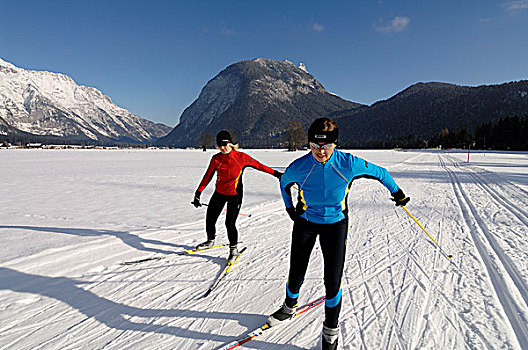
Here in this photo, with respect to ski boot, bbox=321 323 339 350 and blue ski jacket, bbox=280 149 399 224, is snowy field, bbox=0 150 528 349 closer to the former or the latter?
ski boot, bbox=321 323 339 350

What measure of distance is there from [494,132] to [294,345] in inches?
3554

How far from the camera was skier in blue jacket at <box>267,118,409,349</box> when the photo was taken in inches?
91.5

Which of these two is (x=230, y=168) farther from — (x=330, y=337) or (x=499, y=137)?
(x=499, y=137)

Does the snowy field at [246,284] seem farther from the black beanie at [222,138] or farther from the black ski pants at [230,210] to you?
the black beanie at [222,138]

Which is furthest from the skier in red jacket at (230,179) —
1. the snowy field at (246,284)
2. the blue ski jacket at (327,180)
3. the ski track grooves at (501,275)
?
the ski track grooves at (501,275)

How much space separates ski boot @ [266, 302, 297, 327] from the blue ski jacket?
1036 millimetres

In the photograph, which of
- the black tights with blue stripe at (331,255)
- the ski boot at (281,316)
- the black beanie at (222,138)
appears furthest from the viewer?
the black beanie at (222,138)

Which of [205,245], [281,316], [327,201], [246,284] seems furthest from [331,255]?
[205,245]

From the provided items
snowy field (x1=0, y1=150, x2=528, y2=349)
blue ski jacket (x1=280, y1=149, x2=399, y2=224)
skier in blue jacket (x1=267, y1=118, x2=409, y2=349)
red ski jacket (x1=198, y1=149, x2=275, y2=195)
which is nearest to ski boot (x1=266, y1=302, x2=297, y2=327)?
snowy field (x1=0, y1=150, x2=528, y2=349)

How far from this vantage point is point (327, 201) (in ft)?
7.82

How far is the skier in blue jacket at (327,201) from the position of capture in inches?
91.5

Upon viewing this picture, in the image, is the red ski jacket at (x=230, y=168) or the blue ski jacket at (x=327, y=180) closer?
the blue ski jacket at (x=327, y=180)

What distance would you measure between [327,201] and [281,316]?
1365 millimetres

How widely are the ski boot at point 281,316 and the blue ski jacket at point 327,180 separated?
3.40 ft
